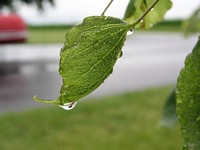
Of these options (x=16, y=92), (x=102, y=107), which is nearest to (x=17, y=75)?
(x=16, y=92)

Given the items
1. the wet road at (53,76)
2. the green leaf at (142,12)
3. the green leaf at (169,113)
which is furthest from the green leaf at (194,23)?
the wet road at (53,76)

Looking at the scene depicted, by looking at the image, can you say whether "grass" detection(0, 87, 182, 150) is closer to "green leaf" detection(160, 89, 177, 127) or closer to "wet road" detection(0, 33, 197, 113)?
"wet road" detection(0, 33, 197, 113)

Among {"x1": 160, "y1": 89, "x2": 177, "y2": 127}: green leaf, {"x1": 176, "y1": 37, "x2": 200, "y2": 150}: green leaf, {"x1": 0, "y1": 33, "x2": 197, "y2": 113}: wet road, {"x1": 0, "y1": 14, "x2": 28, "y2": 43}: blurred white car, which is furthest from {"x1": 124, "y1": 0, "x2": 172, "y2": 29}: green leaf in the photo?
{"x1": 0, "y1": 14, "x2": 28, "y2": 43}: blurred white car

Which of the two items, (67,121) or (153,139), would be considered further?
(67,121)

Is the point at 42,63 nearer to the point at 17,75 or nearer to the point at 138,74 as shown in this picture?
the point at 17,75

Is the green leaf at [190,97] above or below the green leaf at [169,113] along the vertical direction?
above

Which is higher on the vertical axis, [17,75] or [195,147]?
[195,147]

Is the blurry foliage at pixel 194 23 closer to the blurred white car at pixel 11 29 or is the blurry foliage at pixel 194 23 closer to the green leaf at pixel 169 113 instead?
the green leaf at pixel 169 113
